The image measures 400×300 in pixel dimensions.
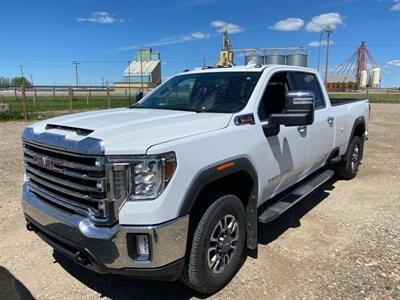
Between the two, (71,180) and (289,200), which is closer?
(71,180)

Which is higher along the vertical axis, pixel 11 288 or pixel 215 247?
pixel 215 247

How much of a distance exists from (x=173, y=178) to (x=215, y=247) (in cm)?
91

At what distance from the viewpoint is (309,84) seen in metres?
4.99

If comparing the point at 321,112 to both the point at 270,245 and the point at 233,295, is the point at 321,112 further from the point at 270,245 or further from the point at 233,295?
the point at 233,295

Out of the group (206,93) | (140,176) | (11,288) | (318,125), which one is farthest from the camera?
(318,125)

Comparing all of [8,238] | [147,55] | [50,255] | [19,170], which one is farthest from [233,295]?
[147,55]

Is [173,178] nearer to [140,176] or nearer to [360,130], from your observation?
[140,176]

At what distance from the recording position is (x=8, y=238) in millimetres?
4188

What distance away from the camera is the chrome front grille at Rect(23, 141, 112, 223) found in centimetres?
244

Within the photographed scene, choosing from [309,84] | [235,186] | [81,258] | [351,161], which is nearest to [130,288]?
[81,258]

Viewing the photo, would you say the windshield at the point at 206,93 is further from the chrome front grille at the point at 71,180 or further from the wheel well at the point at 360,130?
the wheel well at the point at 360,130

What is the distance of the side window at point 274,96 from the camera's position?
3694 mm

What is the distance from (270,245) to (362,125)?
3881mm

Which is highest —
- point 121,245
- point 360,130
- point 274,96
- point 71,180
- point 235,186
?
point 274,96
